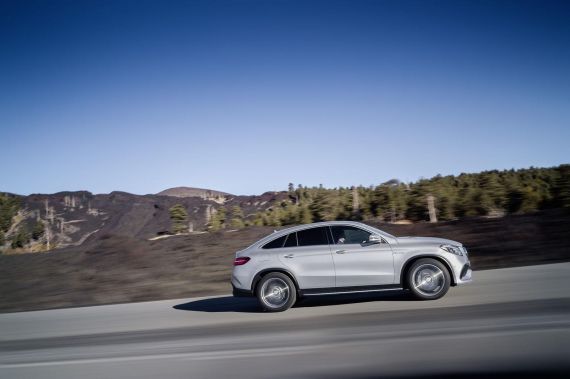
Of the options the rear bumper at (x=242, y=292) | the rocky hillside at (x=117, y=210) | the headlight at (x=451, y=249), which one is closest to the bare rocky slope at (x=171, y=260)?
the rear bumper at (x=242, y=292)

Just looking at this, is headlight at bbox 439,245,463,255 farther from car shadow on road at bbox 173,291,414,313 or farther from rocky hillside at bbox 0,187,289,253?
rocky hillside at bbox 0,187,289,253

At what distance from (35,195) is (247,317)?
8115cm

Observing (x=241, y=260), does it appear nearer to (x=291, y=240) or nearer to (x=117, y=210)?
(x=291, y=240)

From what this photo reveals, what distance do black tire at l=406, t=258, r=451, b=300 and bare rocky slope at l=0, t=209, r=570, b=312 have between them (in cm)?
449

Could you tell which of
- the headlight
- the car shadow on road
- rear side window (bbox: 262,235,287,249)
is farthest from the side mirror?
rear side window (bbox: 262,235,287,249)

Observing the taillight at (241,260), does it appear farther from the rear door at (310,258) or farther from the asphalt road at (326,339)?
the asphalt road at (326,339)

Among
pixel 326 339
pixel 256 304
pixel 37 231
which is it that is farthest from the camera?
pixel 37 231

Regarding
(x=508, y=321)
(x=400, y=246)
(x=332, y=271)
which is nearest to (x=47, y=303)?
(x=332, y=271)

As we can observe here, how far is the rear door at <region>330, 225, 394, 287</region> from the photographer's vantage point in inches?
313

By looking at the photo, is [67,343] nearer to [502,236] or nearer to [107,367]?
[107,367]

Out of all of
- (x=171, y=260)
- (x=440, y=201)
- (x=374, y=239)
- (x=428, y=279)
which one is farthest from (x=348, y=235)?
(x=440, y=201)

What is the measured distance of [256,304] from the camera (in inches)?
375

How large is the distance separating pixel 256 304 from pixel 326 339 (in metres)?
3.66

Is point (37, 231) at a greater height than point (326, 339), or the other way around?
point (37, 231)
